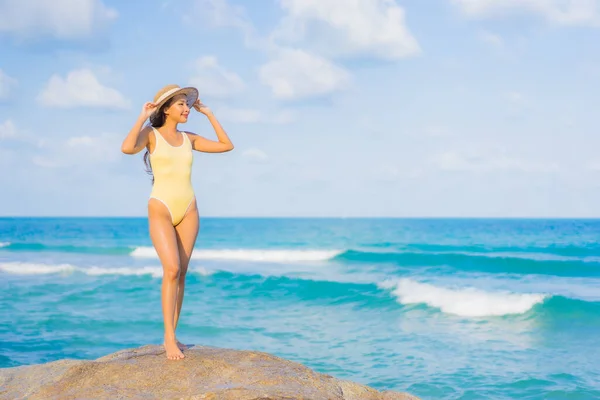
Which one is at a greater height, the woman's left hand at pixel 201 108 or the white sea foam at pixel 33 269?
the woman's left hand at pixel 201 108

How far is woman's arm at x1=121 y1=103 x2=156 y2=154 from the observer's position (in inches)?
181

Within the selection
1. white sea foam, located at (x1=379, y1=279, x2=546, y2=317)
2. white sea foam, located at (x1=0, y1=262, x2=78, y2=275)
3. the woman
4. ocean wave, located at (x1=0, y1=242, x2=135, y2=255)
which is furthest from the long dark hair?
ocean wave, located at (x1=0, y1=242, x2=135, y2=255)

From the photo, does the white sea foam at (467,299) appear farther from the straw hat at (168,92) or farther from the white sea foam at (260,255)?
the white sea foam at (260,255)

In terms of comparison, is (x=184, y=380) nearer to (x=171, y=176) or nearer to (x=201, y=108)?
(x=171, y=176)

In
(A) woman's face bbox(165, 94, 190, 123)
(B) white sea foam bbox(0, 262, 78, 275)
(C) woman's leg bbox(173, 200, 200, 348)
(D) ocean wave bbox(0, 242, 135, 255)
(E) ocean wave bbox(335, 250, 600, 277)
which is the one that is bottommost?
(D) ocean wave bbox(0, 242, 135, 255)

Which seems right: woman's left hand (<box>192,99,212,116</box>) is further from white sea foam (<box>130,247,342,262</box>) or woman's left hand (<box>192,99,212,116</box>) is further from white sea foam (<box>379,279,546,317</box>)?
white sea foam (<box>130,247,342,262</box>)

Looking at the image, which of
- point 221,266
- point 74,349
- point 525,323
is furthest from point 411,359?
point 221,266

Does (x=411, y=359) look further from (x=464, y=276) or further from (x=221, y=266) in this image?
(x=221, y=266)

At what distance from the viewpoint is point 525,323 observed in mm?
13164

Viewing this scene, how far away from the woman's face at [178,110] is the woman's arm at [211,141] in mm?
216

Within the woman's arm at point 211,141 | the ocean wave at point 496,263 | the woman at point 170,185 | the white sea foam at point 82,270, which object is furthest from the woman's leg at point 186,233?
the ocean wave at point 496,263

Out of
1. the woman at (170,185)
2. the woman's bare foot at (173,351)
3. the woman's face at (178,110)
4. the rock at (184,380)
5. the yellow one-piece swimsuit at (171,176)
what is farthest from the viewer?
the woman's face at (178,110)

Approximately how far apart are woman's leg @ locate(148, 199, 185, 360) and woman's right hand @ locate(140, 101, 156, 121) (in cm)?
66

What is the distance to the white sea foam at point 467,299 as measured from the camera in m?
14.6
